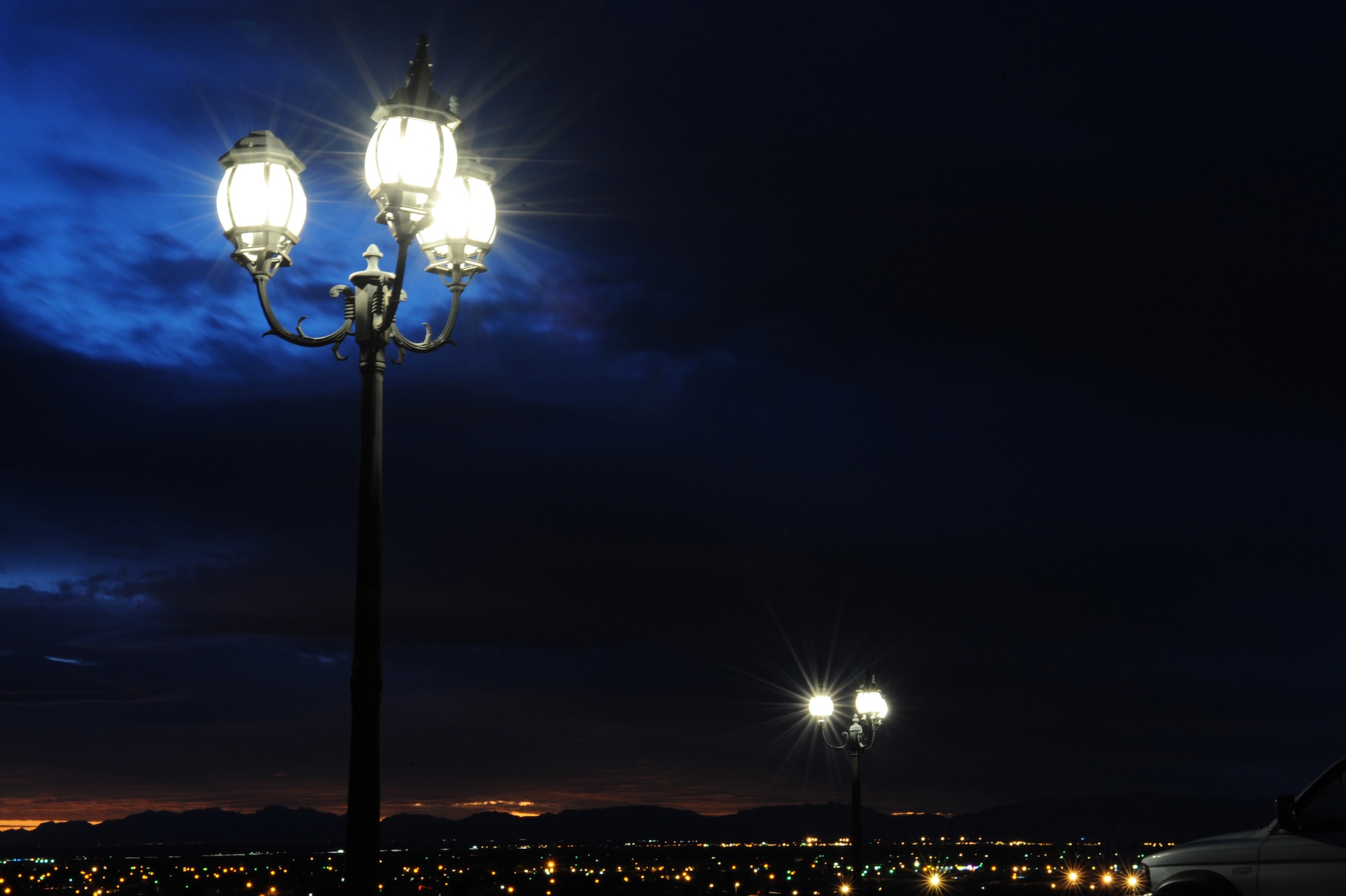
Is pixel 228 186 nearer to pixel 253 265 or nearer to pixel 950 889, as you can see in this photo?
pixel 253 265

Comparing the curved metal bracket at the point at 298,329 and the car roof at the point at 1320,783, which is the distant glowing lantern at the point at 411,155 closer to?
the curved metal bracket at the point at 298,329

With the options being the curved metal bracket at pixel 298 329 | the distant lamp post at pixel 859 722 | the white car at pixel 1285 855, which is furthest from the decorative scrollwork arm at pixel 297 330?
the distant lamp post at pixel 859 722

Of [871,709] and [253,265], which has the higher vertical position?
[253,265]

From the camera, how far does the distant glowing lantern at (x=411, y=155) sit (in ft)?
23.1

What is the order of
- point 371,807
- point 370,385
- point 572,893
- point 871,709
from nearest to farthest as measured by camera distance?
point 371,807 → point 370,385 → point 871,709 → point 572,893

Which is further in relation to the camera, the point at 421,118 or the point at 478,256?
the point at 478,256

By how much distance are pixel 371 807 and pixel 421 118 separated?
13.0 feet

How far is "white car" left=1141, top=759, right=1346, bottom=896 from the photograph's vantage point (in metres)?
9.58

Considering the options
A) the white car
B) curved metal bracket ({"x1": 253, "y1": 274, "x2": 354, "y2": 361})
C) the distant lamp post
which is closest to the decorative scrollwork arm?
curved metal bracket ({"x1": 253, "y1": 274, "x2": 354, "y2": 361})

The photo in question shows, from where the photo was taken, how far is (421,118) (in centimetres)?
714

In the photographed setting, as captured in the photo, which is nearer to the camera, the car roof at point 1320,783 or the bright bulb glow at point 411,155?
the bright bulb glow at point 411,155

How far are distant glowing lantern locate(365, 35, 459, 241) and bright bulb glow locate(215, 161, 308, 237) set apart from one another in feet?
3.22

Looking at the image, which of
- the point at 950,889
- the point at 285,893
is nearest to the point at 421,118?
the point at 950,889

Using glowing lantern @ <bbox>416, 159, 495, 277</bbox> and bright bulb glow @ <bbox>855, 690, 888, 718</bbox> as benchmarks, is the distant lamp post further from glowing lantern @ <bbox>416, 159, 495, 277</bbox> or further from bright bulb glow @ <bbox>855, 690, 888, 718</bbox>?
glowing lantern @ <bbox>416, 159, 495, 277</bbox>
